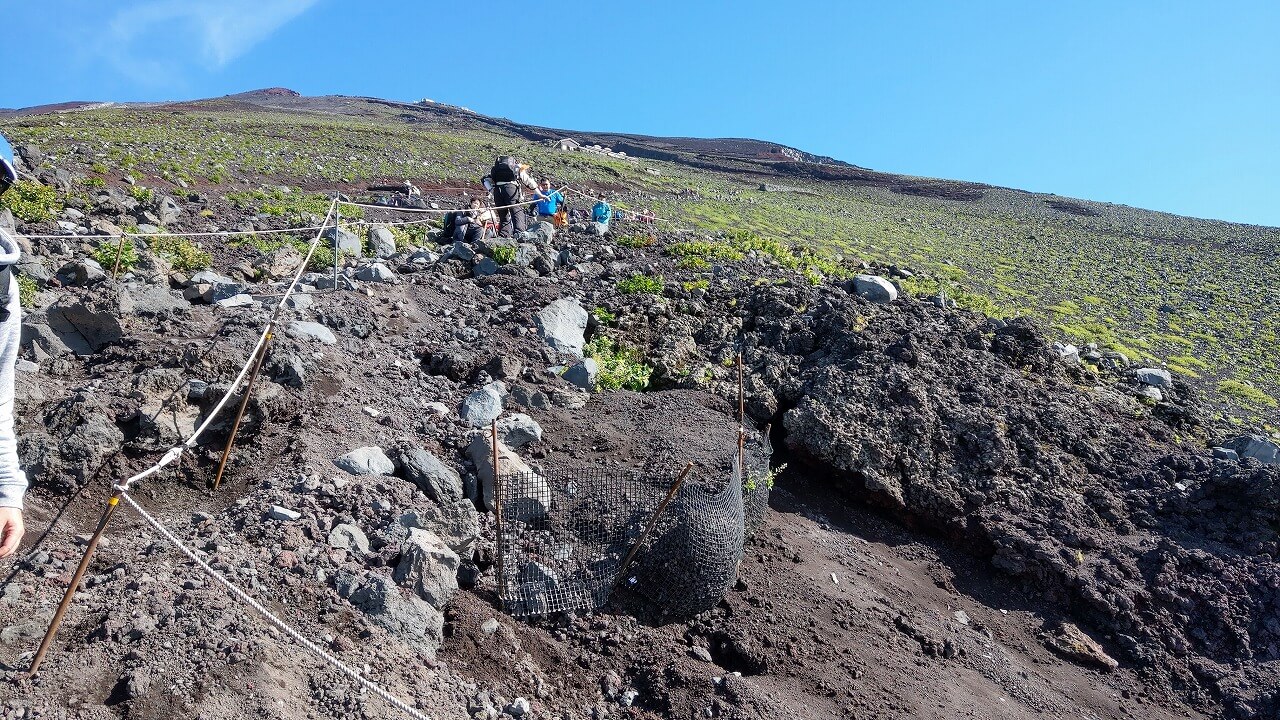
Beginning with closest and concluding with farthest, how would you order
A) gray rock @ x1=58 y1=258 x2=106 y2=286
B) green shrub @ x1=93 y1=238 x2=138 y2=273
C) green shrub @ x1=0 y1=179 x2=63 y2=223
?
gray rock @ x1=58 y1=258 x2=106 y2=286, green shrub @ x1=93 y1=238 x2=138 y2=273, green shrub @ x1=0 y1=179 x2=63 y2=223

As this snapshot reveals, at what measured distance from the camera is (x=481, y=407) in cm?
633

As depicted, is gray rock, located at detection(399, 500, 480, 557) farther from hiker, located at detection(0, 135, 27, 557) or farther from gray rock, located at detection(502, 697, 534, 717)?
hiker, located at detection(0, 135, 27, 557)

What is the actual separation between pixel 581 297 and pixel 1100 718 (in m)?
6.71

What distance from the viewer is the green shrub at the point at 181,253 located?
9.18 m

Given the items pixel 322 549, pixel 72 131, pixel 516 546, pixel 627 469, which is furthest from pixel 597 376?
pixel 72 131

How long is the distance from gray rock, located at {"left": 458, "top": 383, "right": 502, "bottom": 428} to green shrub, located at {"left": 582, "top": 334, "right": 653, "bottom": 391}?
53.0 inches

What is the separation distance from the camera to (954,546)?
6695 millimetres

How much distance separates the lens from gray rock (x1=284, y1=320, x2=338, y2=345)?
6672mm

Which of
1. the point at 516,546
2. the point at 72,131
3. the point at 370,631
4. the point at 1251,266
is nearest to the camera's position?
the point at 370,631

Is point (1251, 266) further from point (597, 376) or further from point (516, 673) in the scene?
point (516, 673)

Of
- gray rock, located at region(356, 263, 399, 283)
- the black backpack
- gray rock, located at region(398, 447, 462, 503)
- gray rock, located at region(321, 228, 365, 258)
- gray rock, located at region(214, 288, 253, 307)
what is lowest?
gray rock, located at region(398, 447, 462, 503)

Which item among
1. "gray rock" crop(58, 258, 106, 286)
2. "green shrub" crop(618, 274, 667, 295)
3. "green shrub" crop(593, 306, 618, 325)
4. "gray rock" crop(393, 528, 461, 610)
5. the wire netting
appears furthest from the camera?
"green shrub" crop(618, 274, 667, 295)

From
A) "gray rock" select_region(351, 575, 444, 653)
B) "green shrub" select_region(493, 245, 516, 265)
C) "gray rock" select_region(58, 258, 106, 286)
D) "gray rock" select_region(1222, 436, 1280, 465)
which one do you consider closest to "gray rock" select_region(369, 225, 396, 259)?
"green shrub" select_region(493, 245, 516, 265)

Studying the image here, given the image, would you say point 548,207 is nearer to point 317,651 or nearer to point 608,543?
point 608,543
